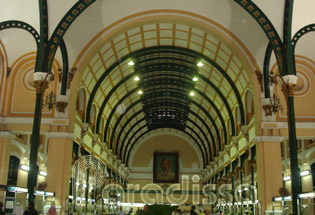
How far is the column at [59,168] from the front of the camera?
64.1 ft

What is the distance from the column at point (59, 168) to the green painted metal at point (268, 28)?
38.9 ft

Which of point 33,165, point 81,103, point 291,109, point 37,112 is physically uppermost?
point 81,103

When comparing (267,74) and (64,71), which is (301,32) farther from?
(64,71)

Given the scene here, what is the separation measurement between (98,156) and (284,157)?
14802 millimetres

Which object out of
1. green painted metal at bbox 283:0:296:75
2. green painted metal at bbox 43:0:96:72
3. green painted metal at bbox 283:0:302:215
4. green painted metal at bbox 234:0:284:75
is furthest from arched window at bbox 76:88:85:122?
green painted metal at bbox 283:0:302:215

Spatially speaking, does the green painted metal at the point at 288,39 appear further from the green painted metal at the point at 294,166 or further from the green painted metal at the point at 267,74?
the green painted metal at the point at 267,74

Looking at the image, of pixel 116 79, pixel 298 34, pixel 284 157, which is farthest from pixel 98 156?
pixel 298 34

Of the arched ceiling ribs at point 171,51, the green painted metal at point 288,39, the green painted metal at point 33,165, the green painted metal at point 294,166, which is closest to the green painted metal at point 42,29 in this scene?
the green painted metal at point 33,165

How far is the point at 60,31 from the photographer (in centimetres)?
1714

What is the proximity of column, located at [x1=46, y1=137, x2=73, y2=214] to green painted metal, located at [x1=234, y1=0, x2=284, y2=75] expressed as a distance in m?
11.9

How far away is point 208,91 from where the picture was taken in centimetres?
3372

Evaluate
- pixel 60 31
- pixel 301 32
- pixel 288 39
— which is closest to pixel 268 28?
pixel 288 39

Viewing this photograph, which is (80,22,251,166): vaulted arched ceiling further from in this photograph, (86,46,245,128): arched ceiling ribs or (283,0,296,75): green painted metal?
(283,0,296,75): green painted metal

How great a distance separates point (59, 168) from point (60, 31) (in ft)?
24.5
